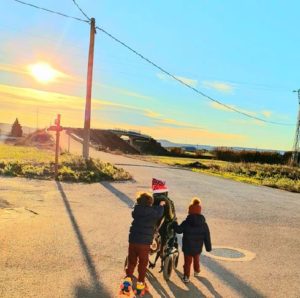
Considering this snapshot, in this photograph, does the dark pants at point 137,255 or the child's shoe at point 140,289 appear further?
the dark pants at point 137,255

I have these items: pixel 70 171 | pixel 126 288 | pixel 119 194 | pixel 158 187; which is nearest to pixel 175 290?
pixel 126 288

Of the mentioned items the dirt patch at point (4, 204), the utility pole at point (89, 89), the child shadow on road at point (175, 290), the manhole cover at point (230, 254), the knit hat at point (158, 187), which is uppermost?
the utility pole at point (89, 89)

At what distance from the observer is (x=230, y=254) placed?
8.22 metres

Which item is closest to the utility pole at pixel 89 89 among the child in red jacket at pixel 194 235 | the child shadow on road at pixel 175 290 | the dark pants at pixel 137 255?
the child in red jacket at pixel 194 235

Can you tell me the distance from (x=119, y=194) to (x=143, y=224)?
910 centimetres

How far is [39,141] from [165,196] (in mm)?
60522

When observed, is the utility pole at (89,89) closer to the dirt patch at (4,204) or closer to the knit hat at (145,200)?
the dirt patch at (4,204)

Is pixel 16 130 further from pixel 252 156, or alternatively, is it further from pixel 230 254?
pixel 230 254

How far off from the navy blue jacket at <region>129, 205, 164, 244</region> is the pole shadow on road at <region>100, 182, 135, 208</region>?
A: 6669 mm

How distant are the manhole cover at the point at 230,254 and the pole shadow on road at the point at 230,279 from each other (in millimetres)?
282

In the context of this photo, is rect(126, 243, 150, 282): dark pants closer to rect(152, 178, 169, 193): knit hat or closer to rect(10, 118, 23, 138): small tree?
rect(152, 178, 169, 193): knit hat

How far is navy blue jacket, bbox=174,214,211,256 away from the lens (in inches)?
262

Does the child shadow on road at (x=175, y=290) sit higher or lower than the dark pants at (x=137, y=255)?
lower

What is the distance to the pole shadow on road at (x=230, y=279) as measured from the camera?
6.15 meters
